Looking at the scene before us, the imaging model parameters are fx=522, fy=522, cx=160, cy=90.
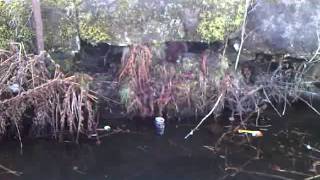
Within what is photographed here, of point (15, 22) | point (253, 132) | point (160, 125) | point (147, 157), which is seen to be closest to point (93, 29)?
point (15, 22)

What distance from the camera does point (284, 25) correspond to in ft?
14.4

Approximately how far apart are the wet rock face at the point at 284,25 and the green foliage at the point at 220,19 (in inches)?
6.3

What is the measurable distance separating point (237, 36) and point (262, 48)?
9.9 inches

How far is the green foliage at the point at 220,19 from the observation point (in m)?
4.24

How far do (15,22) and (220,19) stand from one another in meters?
1.62

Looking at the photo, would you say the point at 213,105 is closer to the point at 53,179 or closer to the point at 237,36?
the point at 237,36

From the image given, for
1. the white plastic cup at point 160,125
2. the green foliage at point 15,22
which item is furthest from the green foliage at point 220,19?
the green foliage at point 15,22

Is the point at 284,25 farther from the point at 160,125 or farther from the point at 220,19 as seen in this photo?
the point at 160,125

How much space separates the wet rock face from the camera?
4375 millimetres

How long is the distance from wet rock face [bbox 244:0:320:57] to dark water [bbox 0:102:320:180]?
2.45 feet

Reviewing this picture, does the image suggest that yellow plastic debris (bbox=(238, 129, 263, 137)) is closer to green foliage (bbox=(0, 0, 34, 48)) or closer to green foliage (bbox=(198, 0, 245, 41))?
green foliage (bbox=(198, 0, 245, 41))

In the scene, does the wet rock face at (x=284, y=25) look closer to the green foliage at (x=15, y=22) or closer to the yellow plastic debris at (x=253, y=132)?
the yellow plastic debris at (x=253, y=132)

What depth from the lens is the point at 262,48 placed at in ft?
14.5

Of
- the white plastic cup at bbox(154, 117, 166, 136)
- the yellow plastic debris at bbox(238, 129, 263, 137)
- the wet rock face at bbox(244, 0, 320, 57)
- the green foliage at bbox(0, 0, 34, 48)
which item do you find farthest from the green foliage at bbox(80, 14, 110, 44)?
the yellow plastic debris at bbox(238, 129, 263, 137)
